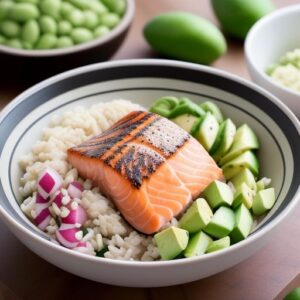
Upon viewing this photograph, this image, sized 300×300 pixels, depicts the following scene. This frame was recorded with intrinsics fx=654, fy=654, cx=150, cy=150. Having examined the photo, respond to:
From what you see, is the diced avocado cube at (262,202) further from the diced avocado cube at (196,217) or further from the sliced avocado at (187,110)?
the sliced avocado at (187,110)

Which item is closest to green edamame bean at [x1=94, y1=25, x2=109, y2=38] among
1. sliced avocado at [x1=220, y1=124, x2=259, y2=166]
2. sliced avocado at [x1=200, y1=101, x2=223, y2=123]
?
sliced avocado at [x1=200, y1=101, x2=223, y2=123]

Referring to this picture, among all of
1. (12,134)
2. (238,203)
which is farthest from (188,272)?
(12,134)

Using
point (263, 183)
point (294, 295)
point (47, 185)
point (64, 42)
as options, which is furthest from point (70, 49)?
point (294, 295)

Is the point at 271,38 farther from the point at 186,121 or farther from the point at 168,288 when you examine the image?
the point at 168,288

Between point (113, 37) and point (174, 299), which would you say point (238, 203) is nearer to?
point (174, 299)

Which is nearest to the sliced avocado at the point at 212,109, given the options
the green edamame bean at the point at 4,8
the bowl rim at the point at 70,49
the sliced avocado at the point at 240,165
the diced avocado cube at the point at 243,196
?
the sliced avocado at the point at 240,165

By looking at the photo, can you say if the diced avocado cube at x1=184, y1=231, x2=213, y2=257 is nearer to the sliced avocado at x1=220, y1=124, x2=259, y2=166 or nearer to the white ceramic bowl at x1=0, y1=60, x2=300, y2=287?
the white ceramic bowl at x1=0, y1=60, x2=300, y2=287

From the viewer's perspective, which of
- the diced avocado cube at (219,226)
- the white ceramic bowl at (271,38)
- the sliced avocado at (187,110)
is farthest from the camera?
the white ceramic bowl at (271,38)
